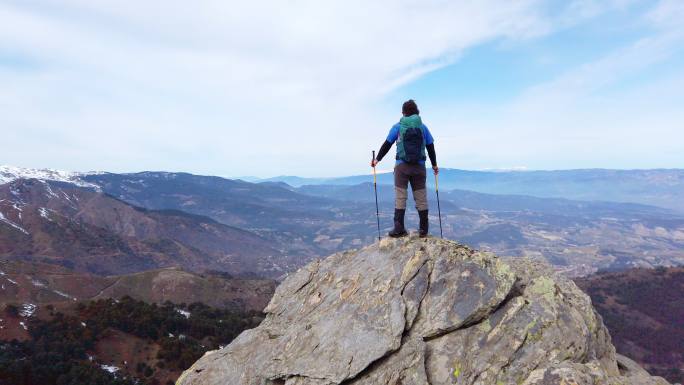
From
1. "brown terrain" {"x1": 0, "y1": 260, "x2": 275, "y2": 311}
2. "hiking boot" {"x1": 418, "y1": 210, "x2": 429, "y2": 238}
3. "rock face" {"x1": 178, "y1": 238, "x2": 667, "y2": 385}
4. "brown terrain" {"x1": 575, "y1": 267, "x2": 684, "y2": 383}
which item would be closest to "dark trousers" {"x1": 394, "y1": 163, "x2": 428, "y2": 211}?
"hiking boot" {"x1": 418, "y1": 210, "x2": 429, "y2": 238}

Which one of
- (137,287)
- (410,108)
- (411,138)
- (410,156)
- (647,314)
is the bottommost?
(647,314)

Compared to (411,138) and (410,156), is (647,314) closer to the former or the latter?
(410,156)

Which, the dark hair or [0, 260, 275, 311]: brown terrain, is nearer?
the dark hair

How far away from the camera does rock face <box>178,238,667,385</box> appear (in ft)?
40.3

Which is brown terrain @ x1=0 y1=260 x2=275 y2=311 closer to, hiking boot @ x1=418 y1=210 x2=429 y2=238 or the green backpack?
hiking boot @ x1=418 y1=210 x2=429 y2=238

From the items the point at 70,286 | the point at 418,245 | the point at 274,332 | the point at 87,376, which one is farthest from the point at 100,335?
the point at 70,286

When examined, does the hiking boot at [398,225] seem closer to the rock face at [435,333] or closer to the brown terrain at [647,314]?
the rock face at [435,333]

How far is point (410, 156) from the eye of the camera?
53.4 feet

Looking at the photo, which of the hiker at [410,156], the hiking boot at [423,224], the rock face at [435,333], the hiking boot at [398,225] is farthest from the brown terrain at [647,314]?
the hiker at [410,156]

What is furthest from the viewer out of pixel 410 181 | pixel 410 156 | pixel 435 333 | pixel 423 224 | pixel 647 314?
pixel 647 314

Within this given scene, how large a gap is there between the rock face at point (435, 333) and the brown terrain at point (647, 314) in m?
136

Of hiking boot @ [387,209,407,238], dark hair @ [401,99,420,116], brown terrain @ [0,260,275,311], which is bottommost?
brown terrain @ [0,260,275,311]

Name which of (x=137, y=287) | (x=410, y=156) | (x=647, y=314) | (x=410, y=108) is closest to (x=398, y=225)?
(x=410, y=156)

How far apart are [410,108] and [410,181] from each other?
315 cm
